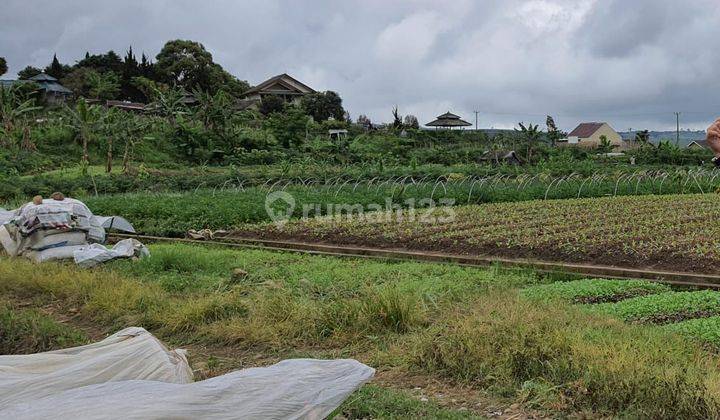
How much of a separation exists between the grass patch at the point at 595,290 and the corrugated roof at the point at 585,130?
199ft

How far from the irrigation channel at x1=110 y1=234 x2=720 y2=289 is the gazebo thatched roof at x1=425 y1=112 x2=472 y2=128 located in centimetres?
4170

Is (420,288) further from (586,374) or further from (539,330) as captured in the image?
(586,374)

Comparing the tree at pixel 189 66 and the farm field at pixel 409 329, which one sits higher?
the tree at pixel 189 66

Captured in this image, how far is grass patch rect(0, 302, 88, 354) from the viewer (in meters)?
5.48

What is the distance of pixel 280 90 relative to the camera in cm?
5412

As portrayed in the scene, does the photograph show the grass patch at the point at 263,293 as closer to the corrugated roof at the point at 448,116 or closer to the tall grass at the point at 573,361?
the tall grass at the point at 573,361

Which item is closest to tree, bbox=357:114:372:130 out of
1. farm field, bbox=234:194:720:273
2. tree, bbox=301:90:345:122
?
tree, bbox=301:90:345:122

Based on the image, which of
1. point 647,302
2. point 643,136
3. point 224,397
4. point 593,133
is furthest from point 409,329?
point 593,133

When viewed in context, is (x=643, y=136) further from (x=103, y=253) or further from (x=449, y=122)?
(x=103, y=253)

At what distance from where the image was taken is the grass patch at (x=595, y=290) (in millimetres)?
6332

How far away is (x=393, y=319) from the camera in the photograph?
5.50 m

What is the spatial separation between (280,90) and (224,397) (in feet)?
172

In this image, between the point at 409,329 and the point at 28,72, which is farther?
the point at 28,72

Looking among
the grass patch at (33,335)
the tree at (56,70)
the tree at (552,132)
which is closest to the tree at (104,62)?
the tree at (56,70)
